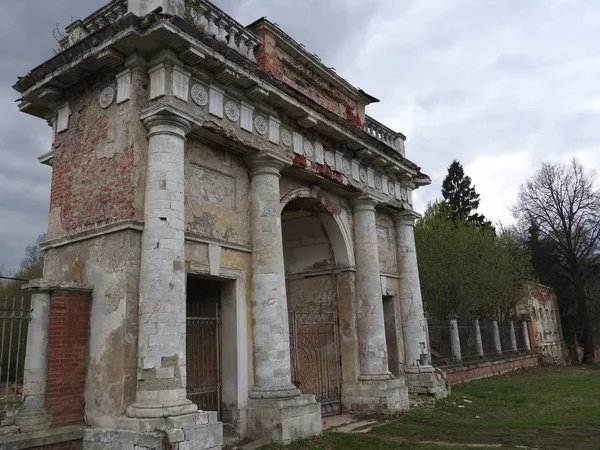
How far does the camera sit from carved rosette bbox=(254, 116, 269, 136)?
9.40 m

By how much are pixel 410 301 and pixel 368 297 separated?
7.91 feet

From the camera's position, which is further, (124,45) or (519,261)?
(519,261)

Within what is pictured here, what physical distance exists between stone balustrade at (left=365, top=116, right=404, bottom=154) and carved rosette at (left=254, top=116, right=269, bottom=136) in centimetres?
503

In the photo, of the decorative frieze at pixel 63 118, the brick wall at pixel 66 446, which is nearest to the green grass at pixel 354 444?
the brick wall at pixel 66 446

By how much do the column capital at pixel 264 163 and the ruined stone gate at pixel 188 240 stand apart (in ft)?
0.09

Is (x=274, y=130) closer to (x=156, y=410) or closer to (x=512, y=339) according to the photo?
(x=156, y=410)

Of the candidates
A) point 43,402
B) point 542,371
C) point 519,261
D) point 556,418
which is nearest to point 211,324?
point 43,402

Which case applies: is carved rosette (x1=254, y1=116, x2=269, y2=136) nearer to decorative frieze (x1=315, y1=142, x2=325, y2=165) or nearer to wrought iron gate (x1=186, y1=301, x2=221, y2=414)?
decorative frieze (x1=315, y1=142, x2=325, y2=165)

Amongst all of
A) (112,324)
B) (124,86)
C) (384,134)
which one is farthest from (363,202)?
(112,324)

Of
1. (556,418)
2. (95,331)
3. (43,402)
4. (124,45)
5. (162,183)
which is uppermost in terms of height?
(124,45)

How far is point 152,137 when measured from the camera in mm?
7578

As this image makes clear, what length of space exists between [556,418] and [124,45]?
10.9 meters

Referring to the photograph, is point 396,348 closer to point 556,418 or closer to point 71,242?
point 556,418

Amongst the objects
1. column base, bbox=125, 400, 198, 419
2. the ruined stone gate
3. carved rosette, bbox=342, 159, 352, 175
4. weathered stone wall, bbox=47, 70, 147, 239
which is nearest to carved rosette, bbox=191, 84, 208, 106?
the ruined stone gate
